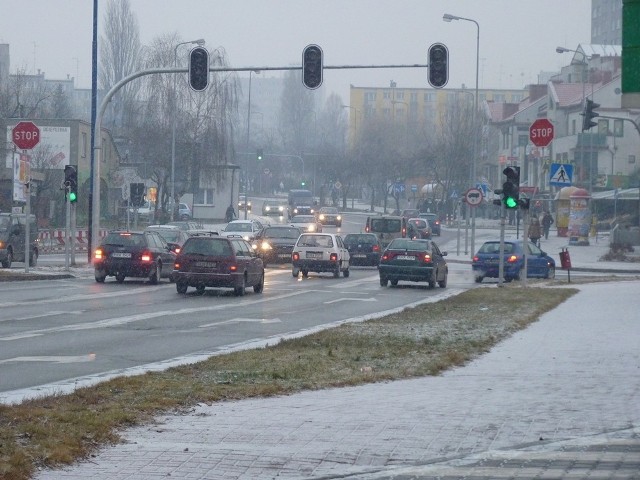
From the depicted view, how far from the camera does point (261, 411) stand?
415 inches

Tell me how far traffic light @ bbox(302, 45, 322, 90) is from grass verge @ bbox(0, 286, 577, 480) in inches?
363

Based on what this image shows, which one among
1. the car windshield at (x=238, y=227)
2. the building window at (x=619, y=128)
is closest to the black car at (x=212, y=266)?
the car windshield at (x=238, y=227)

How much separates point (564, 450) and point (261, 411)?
2842mm

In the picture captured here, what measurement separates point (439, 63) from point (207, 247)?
754 cm

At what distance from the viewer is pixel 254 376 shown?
512 inches

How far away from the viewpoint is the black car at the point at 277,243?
161ft

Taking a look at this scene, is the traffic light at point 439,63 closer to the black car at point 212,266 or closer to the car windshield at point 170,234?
the black car at point 212,266

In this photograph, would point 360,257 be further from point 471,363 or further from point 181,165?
point 471,363

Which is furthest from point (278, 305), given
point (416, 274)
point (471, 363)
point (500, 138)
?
point (500, 138)

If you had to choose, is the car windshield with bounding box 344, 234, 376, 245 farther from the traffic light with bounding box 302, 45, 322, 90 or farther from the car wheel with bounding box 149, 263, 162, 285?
the traffic light with bounding box 302, 45, 322, 90

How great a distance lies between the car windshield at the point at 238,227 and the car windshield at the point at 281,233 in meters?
8.54

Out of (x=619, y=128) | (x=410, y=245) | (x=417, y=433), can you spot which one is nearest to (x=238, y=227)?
(x=410, y=245)

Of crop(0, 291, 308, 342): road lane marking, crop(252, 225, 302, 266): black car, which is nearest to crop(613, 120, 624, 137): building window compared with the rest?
crop(252, 225, 302, 266): black car

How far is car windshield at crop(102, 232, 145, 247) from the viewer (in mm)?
34719
